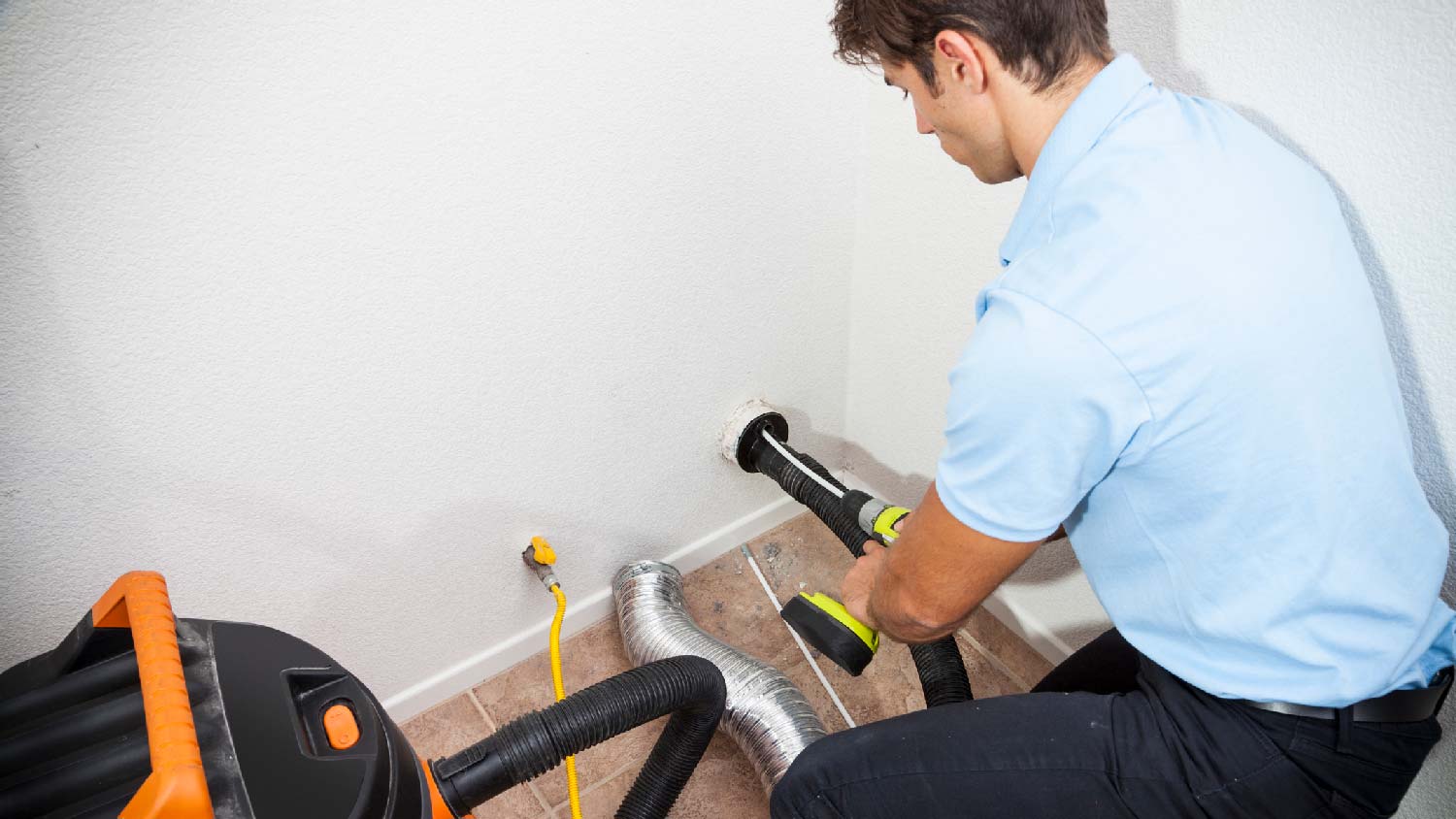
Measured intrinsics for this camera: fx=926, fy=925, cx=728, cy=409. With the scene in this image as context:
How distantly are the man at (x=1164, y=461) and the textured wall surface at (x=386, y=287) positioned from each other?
1.36 ft

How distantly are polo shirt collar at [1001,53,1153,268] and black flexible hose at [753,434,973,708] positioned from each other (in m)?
0.62

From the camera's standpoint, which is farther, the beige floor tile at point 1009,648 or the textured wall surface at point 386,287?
the beige floor tile at point 1009,648

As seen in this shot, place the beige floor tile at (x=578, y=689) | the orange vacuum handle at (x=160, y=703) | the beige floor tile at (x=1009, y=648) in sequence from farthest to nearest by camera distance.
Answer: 1. the beige floor tile at (x=1009, y=648)
2. the beige floor tile at (x=578, y=689)
3. the orange vacuum handle at (x=160, y=703)

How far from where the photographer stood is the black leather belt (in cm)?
85

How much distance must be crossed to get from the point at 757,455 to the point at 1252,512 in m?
0.94

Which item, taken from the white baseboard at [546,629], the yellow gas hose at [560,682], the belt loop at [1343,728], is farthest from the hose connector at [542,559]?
the belt loop at [1343,728]

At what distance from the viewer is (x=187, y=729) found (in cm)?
70

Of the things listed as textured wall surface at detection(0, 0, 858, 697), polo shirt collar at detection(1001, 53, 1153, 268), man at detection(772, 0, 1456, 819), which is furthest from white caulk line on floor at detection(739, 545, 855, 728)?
polo shirt collar at detection(1001, 53, 1153, 268)

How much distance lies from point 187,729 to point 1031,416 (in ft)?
2.27

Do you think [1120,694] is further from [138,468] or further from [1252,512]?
[138,468]

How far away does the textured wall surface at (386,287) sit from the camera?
3.04ft

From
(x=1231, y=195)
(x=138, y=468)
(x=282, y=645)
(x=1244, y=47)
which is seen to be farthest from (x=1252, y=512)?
(x=138, y=468)

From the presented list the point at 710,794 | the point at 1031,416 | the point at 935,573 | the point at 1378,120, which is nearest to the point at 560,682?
the point at 710,794

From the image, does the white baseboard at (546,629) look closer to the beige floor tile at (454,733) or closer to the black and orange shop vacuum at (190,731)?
the beige floor tile at (454,733)
